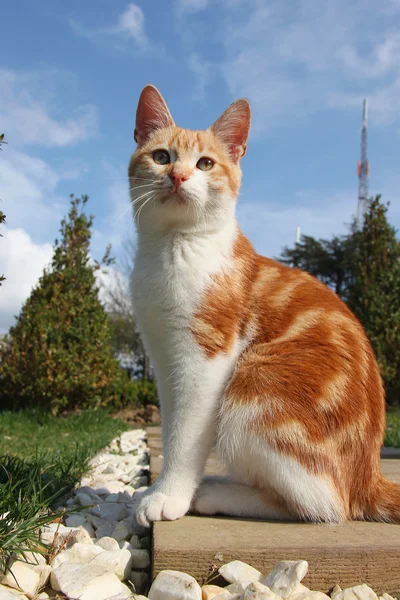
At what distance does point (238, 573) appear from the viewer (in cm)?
176

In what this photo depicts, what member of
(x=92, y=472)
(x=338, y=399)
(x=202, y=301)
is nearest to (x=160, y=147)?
(x=202, y=301)

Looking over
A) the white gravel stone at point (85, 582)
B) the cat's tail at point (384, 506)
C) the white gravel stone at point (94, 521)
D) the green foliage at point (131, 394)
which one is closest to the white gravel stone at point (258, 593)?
the white gravel stone at point (85, 582)

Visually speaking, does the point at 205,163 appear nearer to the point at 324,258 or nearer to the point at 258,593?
the point at 258,593

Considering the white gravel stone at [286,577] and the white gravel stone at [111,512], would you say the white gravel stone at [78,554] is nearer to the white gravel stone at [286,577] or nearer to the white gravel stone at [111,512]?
the white gravel stone at [111,512]

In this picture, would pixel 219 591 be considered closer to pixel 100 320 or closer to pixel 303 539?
pixel 303 539

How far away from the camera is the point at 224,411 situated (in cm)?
216

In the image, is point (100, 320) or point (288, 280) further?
point (100, 320)

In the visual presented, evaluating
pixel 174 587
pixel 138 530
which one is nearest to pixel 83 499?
pixel 138 530

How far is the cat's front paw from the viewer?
6.92 feet

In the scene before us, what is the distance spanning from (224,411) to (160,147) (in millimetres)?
1367

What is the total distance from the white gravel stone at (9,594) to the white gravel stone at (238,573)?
67cm

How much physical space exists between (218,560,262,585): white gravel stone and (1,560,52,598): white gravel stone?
0.64 meters

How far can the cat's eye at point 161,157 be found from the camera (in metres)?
2.57

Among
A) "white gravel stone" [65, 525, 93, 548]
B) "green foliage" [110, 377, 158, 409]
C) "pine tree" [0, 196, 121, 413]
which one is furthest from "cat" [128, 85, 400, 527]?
"green foliage" [110, 377, 158, 409]
